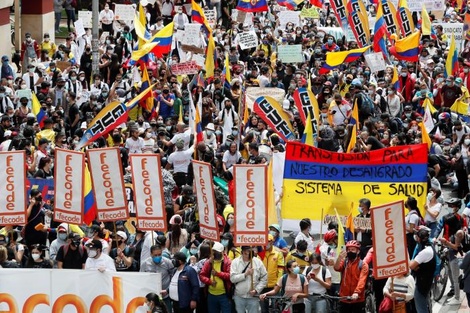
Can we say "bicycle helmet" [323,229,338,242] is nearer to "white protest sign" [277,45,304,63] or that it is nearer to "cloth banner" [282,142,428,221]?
"cloth banner" [282,142,428,221]

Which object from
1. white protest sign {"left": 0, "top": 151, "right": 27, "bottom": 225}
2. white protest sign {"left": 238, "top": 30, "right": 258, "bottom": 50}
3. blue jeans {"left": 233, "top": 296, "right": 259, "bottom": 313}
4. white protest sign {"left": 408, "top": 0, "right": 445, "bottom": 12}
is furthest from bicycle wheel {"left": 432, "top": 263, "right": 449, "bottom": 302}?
white protest sign {"left": 408, "top": 0, "right": 445, "bottom": 12}

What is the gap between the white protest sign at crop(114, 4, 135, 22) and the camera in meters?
38.7

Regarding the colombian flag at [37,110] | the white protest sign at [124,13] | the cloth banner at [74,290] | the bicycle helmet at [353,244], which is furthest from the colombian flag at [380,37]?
the cloth banner at [74,290]

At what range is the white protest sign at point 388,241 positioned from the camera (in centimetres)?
1702

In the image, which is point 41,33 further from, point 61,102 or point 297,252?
point 297,252

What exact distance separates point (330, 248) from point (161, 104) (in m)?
10.1

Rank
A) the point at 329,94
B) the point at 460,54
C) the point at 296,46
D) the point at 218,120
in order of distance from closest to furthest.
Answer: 1. the point at 218,120
2. the point at 329,94
3. the point at 296,46
4. the point at 460,54

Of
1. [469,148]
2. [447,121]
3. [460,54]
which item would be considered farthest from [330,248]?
[460,54]

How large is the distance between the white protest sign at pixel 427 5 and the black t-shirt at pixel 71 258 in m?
23.0

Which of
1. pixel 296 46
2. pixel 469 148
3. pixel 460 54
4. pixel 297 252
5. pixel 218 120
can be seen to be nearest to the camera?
pixel 297 252

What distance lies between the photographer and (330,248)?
1831cm

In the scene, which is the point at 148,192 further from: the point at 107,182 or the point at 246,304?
the point at 246,304

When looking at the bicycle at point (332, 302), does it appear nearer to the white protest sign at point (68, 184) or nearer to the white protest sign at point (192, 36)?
the white protest sign at point (68, 184)

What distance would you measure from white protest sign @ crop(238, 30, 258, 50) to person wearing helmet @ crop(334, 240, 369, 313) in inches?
689
